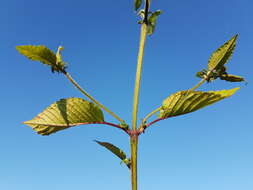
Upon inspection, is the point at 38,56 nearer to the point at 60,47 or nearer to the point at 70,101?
the point at 60,47

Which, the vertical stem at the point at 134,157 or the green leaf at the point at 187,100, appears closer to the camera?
the vertical stem at the point at 134,157

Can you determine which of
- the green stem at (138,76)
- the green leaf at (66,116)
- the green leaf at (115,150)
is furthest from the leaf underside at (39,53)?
the green leaf at (115,150)

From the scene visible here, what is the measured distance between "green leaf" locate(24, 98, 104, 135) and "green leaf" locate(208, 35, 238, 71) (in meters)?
0.81

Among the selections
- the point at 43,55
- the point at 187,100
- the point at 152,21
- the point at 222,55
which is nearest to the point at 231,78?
the point at 222,55

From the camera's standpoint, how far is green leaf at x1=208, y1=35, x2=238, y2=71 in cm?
198

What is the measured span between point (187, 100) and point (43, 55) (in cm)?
94

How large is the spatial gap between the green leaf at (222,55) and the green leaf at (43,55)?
98 centimetres

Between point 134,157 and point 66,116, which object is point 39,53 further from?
point 134,157

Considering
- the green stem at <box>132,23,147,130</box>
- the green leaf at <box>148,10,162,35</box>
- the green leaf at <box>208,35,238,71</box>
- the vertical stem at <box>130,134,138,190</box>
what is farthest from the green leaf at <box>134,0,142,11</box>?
the vertical stem at <box>130,134,138,190</box>

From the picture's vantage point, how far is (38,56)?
1.90 m

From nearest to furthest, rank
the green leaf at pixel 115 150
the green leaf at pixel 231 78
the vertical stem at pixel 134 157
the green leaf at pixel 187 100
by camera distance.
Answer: the vertical stem at pixel 134 157 → the green leaf at pixel 187 100 → the green leaf at pixel 115 150 → the green leaf at pixel 231 78

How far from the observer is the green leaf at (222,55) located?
1978mm

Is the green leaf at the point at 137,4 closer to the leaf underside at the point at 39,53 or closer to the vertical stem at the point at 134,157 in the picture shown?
the leaf underside at the point at 39,53

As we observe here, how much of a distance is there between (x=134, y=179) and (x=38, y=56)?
0.97 meters
